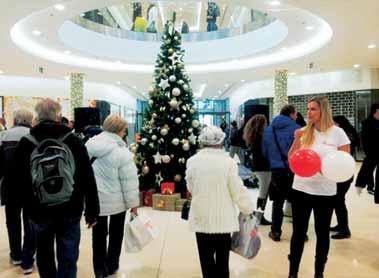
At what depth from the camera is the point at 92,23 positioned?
429 inches

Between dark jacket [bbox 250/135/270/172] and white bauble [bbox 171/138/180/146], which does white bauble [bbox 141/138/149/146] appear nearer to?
white bauble [bbox 171/138/180/146]

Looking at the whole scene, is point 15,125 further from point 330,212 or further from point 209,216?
point 330,212

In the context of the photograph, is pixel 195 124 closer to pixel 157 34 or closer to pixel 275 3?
pixel 275 3

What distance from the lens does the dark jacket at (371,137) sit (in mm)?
Result: 4445

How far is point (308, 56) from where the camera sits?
1081 centimetres

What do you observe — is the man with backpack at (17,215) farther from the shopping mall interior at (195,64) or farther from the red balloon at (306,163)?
the red balloon at (306,163)

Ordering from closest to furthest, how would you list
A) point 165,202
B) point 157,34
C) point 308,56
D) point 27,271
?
point 27,271, point 165,202, point 308,56, point 157,34

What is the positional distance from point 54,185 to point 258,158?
10.0 feet

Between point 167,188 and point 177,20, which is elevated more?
point 177,20

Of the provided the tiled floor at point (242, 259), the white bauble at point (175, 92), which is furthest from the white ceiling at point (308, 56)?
the tiled floor at point (242, 259)

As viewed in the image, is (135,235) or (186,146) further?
(186,146)

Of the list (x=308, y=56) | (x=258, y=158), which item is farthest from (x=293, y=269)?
(x=308, y=56)

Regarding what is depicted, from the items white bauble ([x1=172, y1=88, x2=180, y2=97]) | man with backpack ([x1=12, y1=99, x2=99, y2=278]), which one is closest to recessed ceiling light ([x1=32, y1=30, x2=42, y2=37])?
white bauble ([x1=172, y1=88, x2=180, y2=97])

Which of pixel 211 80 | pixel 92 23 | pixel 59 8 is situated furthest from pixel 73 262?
pixel 211 80
